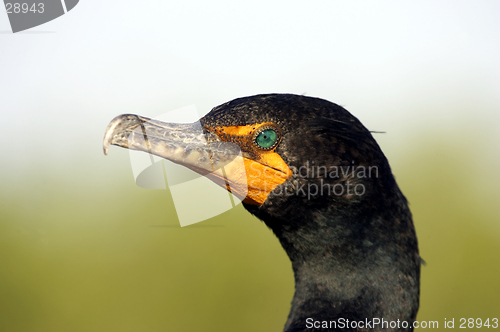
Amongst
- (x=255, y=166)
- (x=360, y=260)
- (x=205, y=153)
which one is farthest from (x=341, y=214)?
(x=205, y=153)

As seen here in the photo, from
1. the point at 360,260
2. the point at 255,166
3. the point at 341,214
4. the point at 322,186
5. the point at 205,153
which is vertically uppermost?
the point at 205,153

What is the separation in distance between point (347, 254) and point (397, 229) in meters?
0.37

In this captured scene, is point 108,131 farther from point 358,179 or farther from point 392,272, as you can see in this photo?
point 392,272

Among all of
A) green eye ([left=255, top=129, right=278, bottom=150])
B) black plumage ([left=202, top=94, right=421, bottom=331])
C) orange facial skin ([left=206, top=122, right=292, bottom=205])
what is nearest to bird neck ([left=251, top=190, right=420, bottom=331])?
black plumage ([left=202, top=94, right=421, bottom=331])

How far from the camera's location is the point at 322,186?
2529 millimetres

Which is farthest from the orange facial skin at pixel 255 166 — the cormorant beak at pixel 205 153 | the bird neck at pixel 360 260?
the bird neck at pixel 360 260

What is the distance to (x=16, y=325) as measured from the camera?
8.19 m

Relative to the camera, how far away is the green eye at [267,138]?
259 centimetres

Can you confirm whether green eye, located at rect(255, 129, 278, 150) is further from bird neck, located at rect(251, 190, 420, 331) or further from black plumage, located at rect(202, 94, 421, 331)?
bird neck, located at rect(251, 190, 420, 331)

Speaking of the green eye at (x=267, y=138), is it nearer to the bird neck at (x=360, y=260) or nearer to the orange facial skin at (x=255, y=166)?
the orange facial skin at (x=255, y=166)

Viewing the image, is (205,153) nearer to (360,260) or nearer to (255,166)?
(255,166)

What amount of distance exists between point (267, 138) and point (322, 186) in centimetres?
48

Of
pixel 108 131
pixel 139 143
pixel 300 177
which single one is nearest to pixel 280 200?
pixel 300 177

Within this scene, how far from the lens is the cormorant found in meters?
2.52
